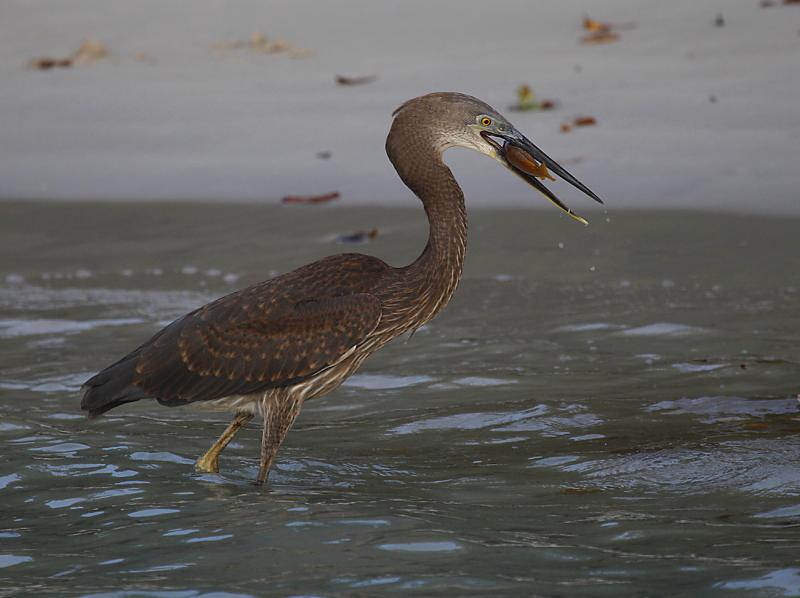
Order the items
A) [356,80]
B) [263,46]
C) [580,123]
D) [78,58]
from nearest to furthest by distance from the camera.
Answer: [580,123], [356,80], [263,46], [78,58]

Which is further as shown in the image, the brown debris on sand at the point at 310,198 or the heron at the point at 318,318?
the brown debris on sand at the point at 310,198

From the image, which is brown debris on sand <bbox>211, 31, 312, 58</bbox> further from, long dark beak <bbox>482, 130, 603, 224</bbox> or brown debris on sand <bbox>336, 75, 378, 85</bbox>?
long dark beak <bbox>482, 130, 603, 224</bbox>

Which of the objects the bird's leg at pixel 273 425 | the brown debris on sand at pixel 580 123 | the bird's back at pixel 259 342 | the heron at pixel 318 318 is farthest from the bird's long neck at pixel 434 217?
the brown debris on sand at pixel 580 123

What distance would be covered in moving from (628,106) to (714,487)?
21.2ft

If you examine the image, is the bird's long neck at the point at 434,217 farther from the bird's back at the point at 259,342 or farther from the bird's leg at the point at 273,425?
the bird's leg at the point at 273,425

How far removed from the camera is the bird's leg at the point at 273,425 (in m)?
6.56

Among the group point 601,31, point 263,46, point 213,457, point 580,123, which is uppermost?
→ point 263,46

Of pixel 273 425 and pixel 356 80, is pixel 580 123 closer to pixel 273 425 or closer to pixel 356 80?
pixel 356 80

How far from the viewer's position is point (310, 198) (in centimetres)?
1138

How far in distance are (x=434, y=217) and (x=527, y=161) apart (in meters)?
0.50

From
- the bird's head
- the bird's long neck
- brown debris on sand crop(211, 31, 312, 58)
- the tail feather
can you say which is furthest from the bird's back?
brown debris on sand crop(211, 31, 312, 58)

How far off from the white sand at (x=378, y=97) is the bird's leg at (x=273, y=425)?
182 inches

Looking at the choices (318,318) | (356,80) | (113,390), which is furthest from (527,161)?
(356,80)

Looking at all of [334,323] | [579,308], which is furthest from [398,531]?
[579,308]
